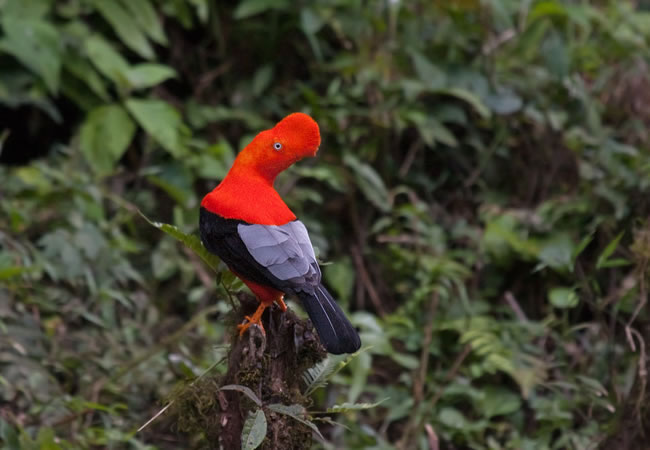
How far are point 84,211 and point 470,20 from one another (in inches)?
122

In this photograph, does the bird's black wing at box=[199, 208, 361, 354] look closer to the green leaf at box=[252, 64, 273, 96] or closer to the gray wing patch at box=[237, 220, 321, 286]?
the gray wing patch at box=[237, 220, 321, 286]

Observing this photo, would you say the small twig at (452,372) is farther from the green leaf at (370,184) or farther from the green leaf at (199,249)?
the green leaf at (199,249)

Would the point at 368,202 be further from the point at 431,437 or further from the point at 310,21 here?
the point at 431,437

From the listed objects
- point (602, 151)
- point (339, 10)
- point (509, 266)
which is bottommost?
point (509, 266)

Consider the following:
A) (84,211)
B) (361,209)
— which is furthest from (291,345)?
(361,209)

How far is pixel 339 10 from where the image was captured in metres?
5.44

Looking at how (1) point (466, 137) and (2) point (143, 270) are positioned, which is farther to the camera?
(1) point (466, 137)

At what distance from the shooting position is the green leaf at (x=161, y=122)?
489cm

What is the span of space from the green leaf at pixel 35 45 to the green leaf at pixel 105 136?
317mm

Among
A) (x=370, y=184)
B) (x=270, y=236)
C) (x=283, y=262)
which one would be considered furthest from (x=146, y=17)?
(x=283, y=262)

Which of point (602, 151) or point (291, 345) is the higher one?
point (291, 345)

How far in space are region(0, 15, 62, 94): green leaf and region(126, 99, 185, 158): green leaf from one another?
1.64 feet

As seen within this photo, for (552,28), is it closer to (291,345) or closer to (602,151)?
(602,151)

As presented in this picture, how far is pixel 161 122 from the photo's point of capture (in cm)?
496
